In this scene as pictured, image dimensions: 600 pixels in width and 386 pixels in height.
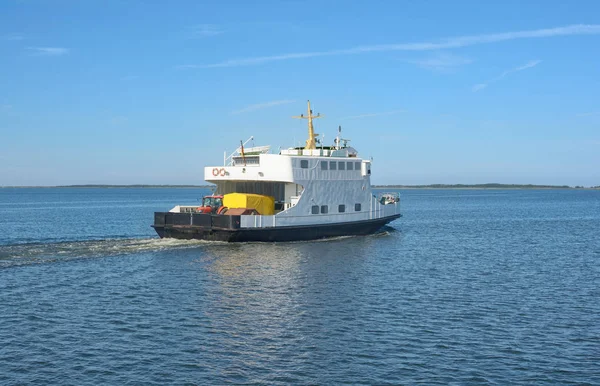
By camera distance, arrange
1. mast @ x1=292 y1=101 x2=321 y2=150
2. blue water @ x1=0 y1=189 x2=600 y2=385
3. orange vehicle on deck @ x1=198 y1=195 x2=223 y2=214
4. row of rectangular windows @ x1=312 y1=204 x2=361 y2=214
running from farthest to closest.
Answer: mast @ x1=292 y1=101 x2=321 y2=150
row of rectangular windows @ x1=312 y1=204 x2=361 y2=214
orange vehicle on deck @ x1=198 y1=195 x2=223 y2=214
blue water @ x1=0 y1=189 x2=600 y2=385

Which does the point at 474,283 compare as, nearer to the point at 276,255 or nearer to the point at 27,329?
the point at 276,255

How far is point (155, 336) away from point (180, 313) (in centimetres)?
304

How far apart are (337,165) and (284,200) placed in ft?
17.2

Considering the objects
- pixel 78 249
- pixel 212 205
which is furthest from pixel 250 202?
pixel 78 249

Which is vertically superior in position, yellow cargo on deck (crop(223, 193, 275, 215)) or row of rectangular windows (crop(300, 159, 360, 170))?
row of rectangular windows (crop(300, 159, 360, 170))

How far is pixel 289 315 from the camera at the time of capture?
22.3 m

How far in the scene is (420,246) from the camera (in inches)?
1784

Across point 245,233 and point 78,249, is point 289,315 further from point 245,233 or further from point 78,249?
point 78,249

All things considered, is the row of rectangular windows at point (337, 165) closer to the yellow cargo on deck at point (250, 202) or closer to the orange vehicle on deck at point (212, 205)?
the yellow cargo on deck at point (250, 202)

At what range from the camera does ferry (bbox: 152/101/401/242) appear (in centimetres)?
4044

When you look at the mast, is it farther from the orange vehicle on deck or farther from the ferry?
the orange vehicle on deck

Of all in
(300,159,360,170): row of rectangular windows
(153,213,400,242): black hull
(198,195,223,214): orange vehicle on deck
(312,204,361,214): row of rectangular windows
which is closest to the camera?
(153,213,400,242): black hull

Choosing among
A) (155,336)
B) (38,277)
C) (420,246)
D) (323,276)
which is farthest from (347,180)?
(155,336)

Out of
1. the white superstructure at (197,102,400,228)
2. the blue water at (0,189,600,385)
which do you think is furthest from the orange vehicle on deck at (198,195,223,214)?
the blue water at (0,189,600,385)
